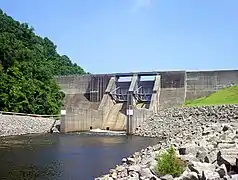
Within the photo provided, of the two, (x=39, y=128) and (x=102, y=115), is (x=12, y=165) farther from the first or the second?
(x=102, y=115)

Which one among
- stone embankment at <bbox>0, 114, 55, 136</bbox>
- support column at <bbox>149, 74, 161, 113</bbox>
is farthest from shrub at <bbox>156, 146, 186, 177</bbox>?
support column at <bbox>149, 74, 161, 113</bbox>

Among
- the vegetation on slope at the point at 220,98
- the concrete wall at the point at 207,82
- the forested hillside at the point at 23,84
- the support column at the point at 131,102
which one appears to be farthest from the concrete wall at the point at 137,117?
the forested hillside at the point at 23,84

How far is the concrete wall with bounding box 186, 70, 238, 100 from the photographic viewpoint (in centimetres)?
5306

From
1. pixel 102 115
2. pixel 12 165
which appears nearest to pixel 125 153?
pixel 12 165

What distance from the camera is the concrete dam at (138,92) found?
49406 millimetres

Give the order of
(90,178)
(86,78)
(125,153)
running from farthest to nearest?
(86,78) → (125,153) → (90,178)

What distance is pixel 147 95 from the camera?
54.3 meters

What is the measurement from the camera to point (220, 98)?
4847cm

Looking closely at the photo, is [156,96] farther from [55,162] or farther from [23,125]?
[55,162]

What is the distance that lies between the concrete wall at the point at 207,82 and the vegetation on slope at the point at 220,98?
1.26 metres

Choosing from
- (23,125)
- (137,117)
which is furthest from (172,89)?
(23,125)

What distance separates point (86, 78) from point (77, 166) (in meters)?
42.0

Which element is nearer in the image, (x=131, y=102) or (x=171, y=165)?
(x=171, y=165)

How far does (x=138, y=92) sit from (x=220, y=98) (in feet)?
38.9
